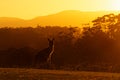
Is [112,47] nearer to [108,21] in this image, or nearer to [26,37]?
[108,21]

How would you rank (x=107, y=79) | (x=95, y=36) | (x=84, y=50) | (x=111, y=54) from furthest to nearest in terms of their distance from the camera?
(x=95, y=36) → (x=84, y=50) → (x=111, y=54) → (x=107, y=79)

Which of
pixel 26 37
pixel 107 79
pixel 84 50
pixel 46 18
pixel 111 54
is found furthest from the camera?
pixel 46 18

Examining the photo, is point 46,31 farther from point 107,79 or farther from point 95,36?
point 107,79

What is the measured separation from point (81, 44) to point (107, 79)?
27.0 meters

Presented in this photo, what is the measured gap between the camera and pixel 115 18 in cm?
5081

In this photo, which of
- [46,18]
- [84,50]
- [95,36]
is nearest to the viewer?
[84,50]

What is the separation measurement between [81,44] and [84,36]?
2624 mm

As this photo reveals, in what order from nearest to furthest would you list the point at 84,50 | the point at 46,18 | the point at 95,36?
the point at 84,50 → the point at 95,36 → the point at 46,18

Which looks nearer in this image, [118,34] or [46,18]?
[118,34]

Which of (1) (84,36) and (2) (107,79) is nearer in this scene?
(2) (107,79)

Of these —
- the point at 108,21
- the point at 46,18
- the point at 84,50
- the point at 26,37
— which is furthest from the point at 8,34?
the point at 46,18

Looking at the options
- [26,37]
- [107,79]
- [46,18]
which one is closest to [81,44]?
[107,79]

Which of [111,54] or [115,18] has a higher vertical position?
[115,18]

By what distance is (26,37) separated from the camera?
8062cm
